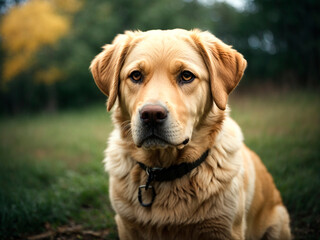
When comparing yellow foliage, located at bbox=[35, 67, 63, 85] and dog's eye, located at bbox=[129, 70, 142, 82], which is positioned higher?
dog's eye, located at bbox=[129, 70, 142, 82]

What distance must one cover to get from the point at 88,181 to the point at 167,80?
2774 mm

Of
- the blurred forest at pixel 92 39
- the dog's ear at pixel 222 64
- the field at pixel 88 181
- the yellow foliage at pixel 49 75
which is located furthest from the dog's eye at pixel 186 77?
the yellow foliage at pixel 49 75

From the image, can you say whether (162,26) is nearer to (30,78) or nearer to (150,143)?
(30,78)

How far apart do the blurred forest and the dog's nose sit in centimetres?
1456

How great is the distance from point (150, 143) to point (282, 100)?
439 inches

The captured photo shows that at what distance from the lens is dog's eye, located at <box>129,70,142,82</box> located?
8.55ft

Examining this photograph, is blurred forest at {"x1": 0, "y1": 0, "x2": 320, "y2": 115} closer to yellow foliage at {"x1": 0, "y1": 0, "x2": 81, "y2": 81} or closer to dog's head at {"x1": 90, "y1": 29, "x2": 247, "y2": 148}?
yellow foliage at {"x1": 0, "y1": 0, "x2": 81, "y2": 81}

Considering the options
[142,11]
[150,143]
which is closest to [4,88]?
[142,11]

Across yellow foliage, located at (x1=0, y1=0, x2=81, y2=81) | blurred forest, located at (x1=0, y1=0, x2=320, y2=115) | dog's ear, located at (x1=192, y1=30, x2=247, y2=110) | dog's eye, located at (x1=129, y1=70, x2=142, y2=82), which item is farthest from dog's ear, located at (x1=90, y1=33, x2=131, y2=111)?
yellow foliage, located at (x1=0, y1=0, x2=81, y2=81)

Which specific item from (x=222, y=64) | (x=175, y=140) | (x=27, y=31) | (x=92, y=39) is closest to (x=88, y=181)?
(x=175, y=140)

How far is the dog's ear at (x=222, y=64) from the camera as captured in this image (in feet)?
8.56

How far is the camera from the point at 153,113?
7.21 ft

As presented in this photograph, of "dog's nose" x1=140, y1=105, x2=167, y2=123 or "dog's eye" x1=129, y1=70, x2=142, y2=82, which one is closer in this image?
"dog's nose" x1=140, y1=105, x2=167, y2=123

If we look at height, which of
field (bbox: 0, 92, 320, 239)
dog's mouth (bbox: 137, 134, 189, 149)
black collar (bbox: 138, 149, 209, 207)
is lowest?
field (bbox: 0, 92, 320, 239)
